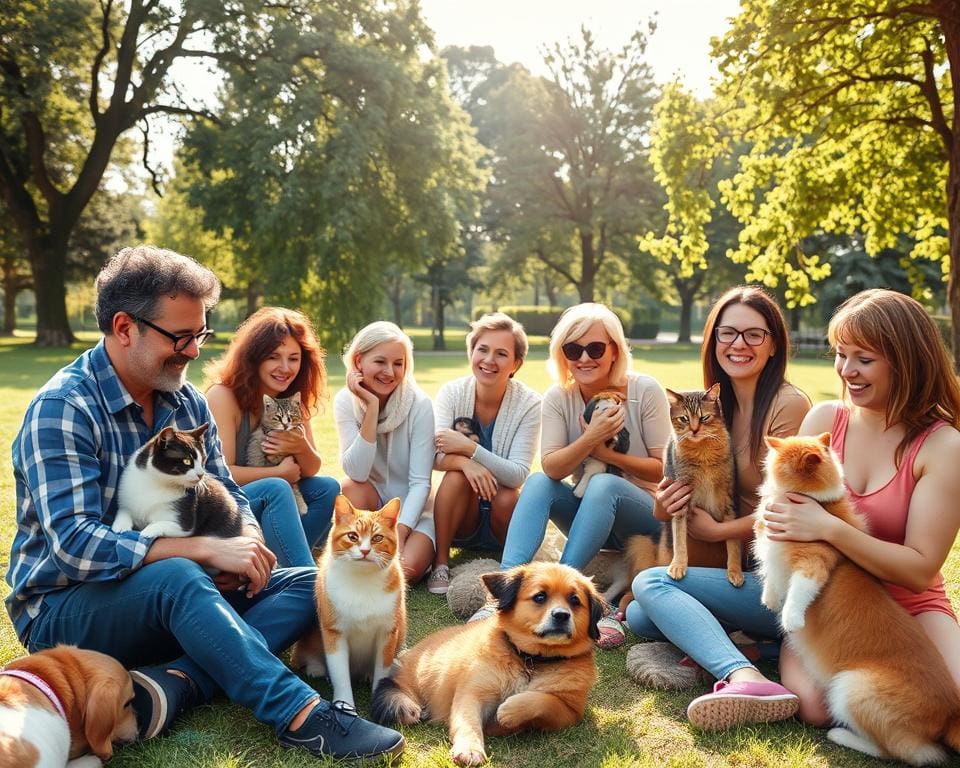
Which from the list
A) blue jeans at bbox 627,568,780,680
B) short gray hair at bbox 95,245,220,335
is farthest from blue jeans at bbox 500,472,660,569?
short gray hair at bbox 95,245,220,335

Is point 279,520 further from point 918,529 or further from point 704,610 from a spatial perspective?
point 918,529

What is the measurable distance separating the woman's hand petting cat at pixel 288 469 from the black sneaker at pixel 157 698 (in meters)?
1.82

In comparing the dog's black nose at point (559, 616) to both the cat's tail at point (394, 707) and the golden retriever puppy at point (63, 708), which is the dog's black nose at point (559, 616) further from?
the golden retriever puppy at point (63, 708)

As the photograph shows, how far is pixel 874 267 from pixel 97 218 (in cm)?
3661

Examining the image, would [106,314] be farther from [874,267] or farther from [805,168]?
[874,267]

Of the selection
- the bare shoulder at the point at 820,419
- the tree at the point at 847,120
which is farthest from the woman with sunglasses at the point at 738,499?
the tree at the point at 847,120

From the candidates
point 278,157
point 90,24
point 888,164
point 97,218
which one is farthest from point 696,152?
point 97,218

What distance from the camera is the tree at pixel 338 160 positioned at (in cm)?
2420

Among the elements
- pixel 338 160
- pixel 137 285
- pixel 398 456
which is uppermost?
pixel 338 160

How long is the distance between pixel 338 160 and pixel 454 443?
67.2 ft

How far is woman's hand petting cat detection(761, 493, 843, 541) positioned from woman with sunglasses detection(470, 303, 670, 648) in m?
1.30

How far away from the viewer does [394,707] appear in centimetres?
323

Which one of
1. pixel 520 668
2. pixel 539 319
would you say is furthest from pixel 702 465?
pixel 539 319

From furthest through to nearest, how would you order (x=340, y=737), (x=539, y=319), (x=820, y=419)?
1. (x=539, y=319)
2. (x=820, y=419)
3. (x=340, y=737)
